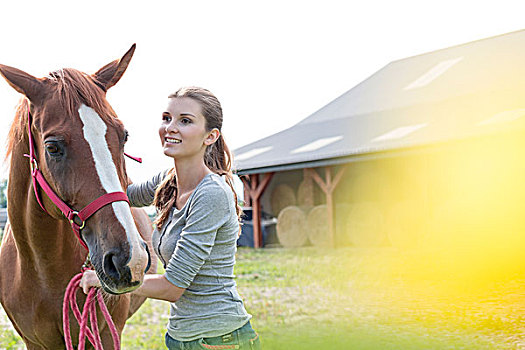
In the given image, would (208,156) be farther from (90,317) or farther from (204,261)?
(90,317)

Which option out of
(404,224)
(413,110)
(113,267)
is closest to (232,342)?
(113,267)

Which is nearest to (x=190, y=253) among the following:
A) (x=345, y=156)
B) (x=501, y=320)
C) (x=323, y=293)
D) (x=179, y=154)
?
(x=179, y=154)

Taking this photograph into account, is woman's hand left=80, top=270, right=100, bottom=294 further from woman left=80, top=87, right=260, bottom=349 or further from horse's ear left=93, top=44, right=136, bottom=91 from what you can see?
horse's ear left=93, top=44, right=136, bottom=91

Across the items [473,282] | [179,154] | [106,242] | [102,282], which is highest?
[179,154]

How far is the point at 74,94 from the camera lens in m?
1.91

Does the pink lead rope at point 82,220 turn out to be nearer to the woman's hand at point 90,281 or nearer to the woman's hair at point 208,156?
the woman's hand at point 90,281

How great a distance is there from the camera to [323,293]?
6812 mm

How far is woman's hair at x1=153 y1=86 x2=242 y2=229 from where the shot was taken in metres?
1.87

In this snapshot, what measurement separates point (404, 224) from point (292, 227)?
2.76 m

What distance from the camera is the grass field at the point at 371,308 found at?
4.67 m

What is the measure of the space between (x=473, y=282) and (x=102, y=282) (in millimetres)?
6643

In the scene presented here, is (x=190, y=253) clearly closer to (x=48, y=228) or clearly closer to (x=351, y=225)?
(x=48, y=228)

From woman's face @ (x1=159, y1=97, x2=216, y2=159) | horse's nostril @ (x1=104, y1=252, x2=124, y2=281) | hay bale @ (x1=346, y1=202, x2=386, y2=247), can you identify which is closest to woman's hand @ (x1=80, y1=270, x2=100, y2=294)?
horse's nostril @ (x1=104, y1=252, x2=124, y2=281)

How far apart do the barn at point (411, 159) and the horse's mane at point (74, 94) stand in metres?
8.61
